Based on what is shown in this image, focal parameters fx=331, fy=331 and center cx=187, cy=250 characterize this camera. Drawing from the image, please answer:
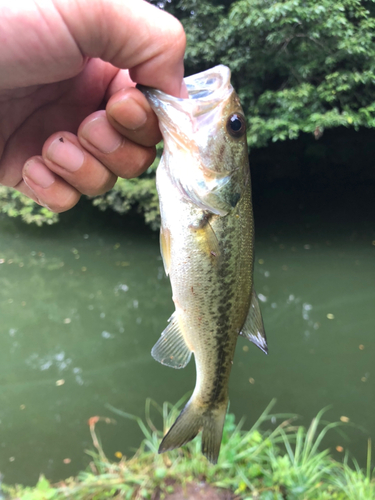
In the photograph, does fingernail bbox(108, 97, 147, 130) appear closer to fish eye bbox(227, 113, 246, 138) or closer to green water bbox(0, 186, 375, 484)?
fish eye bbox(227, 113, 246, 138)

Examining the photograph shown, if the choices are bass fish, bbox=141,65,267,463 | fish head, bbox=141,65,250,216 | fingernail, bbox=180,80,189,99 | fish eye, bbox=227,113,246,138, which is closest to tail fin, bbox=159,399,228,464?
bass fish, bbox=141,65,267,463

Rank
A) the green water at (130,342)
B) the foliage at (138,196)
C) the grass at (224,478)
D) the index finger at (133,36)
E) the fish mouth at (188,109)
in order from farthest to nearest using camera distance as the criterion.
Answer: the foliage at (138,196) < the green water at (130,342) < the grass at (224,478) < the fish mouth at (188,109) < the index finger at (133,36)

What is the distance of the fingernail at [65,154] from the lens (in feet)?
4.46

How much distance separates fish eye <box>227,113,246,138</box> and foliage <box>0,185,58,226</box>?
21.9 ft

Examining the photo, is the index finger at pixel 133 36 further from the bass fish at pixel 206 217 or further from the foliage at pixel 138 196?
the foliage at pixel 138 196

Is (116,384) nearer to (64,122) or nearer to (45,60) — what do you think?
(64,122)

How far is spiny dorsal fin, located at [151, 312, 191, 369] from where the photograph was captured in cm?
133

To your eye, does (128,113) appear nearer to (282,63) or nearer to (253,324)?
(253,324)

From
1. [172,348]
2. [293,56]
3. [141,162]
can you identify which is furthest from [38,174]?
[293,56]

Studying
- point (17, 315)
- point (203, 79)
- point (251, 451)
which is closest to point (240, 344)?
point (251, 451)

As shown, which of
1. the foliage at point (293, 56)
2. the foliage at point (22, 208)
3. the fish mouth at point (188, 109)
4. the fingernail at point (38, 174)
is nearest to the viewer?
the fish mouth at point (188, 109)

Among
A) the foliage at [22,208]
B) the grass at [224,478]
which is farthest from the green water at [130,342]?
the grass at [224,478]

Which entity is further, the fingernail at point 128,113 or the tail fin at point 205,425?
the tail fin at point 205,425

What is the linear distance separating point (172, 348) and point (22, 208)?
7.20 metres
